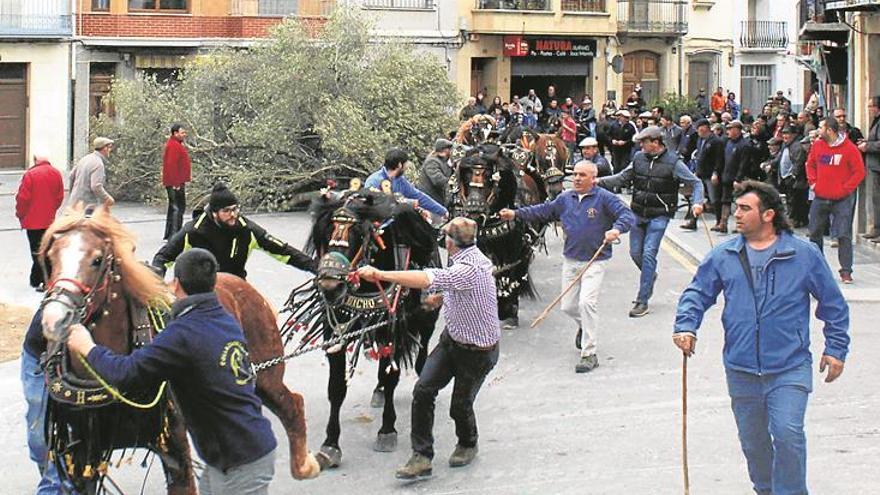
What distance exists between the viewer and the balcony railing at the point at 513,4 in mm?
40375

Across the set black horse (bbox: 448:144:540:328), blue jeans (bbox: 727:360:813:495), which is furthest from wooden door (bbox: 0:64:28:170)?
blue jeans (bbox: 727:360:813:495)

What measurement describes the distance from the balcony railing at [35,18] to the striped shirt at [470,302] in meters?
24.6

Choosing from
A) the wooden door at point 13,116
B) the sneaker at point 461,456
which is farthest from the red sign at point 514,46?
the sneaker at point 461,456

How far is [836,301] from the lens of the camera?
771 cm

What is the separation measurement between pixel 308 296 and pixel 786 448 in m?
3.73

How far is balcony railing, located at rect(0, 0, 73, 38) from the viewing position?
104 ft

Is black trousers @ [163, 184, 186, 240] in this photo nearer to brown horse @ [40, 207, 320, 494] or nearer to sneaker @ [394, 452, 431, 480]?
sneaker @ [394, 452, 431, 480]

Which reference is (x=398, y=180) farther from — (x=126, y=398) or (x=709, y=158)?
(x=709, y=158)

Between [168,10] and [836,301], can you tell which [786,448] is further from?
[168,10]

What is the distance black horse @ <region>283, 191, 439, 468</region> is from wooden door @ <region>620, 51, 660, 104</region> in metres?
35.0

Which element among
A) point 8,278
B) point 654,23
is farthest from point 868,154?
point 654,23

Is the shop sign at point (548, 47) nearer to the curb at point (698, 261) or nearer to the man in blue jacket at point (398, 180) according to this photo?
the curb at point (698, 261)

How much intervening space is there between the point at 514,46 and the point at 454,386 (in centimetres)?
3258

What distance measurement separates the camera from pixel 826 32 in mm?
22469
